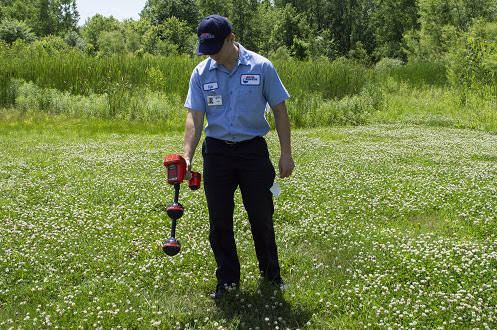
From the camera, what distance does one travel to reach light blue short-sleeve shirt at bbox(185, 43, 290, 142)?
3969 millimetres

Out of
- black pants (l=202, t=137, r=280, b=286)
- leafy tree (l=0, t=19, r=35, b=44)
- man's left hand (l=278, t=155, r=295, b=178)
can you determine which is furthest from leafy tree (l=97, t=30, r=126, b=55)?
man's left hand (l=278, t=155, r=295, b=178)

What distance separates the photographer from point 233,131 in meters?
4.00

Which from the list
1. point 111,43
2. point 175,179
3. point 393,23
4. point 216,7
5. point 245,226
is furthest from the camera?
point 216,7

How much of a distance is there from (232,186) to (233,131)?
1.88 ft

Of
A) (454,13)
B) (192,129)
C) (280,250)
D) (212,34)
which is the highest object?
(454,13)

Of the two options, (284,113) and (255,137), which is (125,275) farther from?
(284,113)

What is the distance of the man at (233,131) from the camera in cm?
398

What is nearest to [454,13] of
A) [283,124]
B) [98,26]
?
[283,124]

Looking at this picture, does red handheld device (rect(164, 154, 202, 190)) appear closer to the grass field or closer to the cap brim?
the cap brim

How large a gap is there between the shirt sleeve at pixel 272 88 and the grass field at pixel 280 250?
189 cm

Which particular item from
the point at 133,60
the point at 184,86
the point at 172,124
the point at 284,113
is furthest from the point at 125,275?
the point at 133,60

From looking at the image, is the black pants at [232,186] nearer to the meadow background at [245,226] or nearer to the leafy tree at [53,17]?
the meadow background at [245,226]

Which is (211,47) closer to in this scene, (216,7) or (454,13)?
(454,13)

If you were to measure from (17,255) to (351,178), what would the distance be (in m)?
6.19
